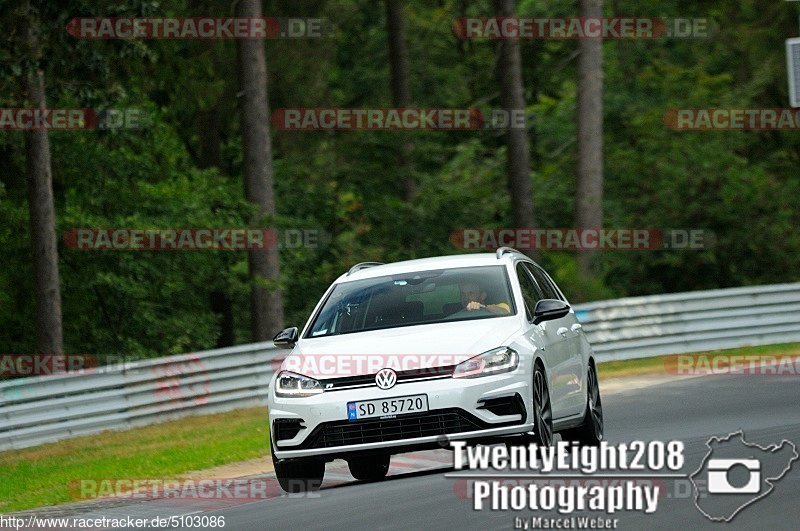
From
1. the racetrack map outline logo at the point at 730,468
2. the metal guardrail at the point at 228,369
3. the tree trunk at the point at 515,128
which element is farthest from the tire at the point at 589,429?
the tree trunk at the point at 515,128

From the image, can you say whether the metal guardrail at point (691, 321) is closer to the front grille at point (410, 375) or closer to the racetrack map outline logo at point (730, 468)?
the racetrack map outline logo at point (730, 468)

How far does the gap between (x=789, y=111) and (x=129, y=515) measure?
1386 inches

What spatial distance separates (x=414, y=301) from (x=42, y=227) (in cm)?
1424

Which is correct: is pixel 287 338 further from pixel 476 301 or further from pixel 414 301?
pixel 476 301

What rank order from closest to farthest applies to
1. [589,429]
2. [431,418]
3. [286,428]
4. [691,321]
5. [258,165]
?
[431,418] → [286,428] → [589,429] → [691,321] → [258,165]

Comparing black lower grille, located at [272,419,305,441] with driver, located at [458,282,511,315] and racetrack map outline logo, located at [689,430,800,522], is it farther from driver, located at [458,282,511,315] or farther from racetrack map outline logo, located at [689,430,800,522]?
racetrack map outline logo, located at [689,430,800,522]

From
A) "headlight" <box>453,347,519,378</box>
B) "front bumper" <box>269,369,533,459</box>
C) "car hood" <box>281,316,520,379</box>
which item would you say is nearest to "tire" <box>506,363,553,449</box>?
"front bumper" <box>269,369,533,459</box>

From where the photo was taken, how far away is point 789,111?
44875 millimetres

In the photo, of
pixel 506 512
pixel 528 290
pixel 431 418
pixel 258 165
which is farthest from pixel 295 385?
pixel 258 165

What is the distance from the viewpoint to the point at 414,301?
13023 millimetres

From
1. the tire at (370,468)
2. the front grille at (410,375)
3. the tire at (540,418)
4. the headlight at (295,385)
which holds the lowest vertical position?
the tire at (370,468)

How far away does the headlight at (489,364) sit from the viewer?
11758 millimetres

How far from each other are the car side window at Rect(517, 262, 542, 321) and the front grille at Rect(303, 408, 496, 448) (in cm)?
135

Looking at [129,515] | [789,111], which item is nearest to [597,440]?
[129,515]
